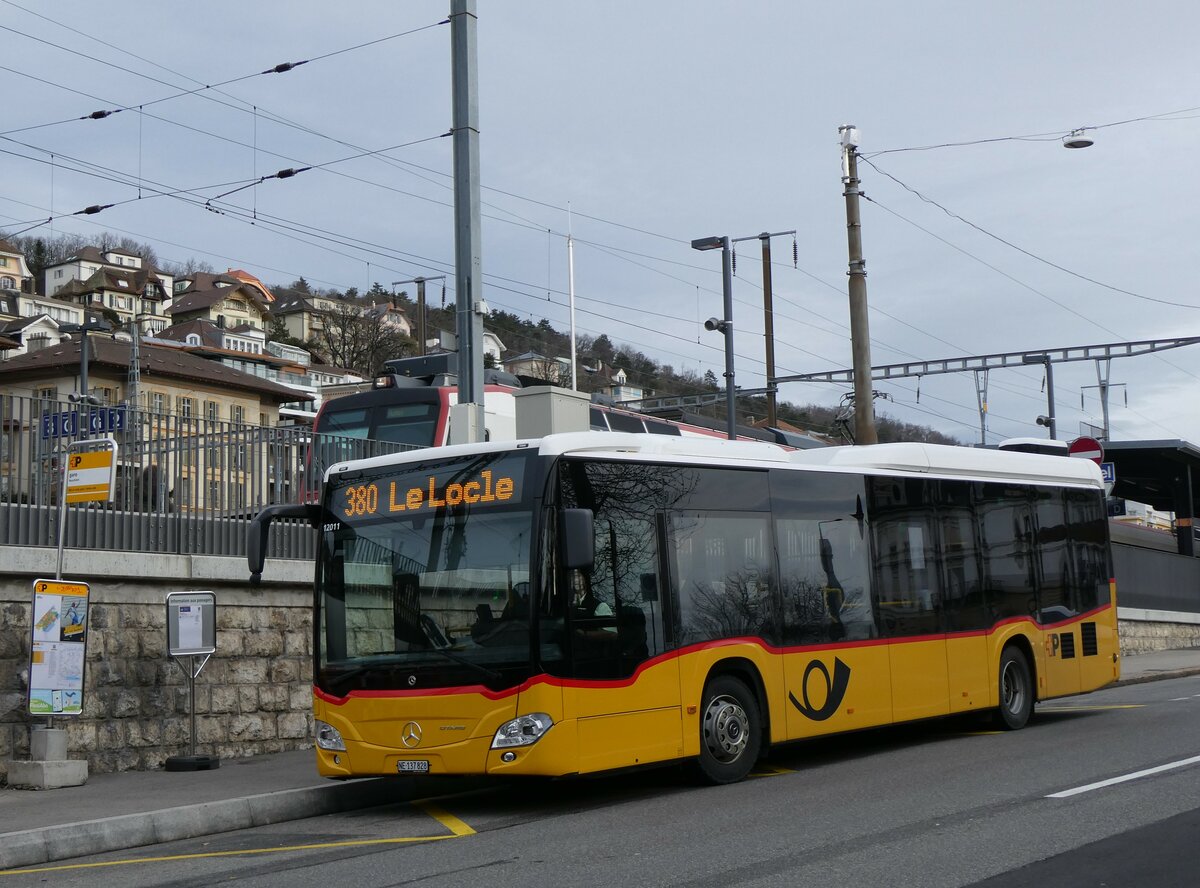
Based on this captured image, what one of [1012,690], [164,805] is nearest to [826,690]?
[1012,690]

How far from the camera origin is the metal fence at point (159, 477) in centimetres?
1259

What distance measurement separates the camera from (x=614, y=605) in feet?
33.9

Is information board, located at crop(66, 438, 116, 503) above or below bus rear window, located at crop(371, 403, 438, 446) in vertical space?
below

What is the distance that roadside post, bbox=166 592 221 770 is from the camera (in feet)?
42.1

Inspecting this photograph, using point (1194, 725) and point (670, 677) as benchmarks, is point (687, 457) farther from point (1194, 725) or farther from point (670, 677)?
point (1194, 725)

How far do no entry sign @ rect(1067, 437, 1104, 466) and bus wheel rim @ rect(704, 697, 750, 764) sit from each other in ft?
41.5

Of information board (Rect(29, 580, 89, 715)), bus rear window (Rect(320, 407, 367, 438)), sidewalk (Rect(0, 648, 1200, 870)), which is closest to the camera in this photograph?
sidewalk (Rect(0, 648, 1200, 870))

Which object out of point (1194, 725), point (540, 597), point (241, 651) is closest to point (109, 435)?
point (241, 651)

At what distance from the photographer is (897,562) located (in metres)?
13.5

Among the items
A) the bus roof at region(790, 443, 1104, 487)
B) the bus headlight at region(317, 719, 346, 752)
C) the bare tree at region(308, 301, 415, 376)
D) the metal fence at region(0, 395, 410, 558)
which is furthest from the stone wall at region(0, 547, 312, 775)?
the bare tree at region(308, 301, 415, 376)

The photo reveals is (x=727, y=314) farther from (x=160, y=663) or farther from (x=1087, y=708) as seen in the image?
(x=160, y=663)

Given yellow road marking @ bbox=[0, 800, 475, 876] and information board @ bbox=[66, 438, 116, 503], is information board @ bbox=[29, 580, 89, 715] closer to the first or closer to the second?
information board @ bbox=[66, 438, 116, 503]

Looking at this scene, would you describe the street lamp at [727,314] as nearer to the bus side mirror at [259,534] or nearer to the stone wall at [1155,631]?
the stone wall at [1155,631]

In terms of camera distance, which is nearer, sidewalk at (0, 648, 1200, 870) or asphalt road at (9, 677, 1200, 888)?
asphalt road at (9, 677, 1200, 888)
